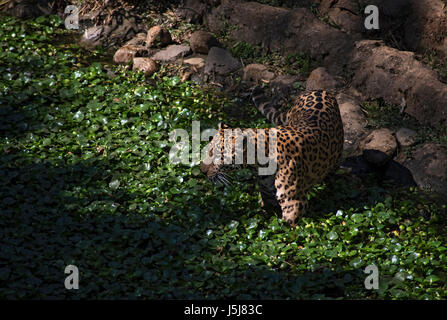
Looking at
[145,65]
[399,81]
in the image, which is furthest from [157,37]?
[399,81]

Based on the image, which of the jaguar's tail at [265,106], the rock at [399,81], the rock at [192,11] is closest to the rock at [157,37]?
the rock at [192,11]

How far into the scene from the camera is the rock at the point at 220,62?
10531mm

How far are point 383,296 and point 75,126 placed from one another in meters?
5.27

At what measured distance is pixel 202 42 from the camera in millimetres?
10828

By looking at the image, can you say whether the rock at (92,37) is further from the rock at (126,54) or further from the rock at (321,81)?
the rock at (321,81)

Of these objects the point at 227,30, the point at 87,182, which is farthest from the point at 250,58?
the point at 87,182

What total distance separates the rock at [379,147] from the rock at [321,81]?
1.40 metres

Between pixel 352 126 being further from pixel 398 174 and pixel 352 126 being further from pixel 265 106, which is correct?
pixel 265 106

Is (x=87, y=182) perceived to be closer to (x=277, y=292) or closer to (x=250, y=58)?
(x=277, y=292)

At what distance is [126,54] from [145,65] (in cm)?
52

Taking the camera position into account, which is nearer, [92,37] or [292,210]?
[292,210]

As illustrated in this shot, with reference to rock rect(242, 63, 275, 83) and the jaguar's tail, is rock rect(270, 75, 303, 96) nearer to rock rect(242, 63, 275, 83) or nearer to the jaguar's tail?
rock rect(242, 63, 275, 83)

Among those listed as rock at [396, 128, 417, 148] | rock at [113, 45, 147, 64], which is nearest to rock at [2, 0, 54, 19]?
rock at [113, 45, 147, 64]

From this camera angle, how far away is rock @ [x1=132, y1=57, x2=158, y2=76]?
10391 millimetres
